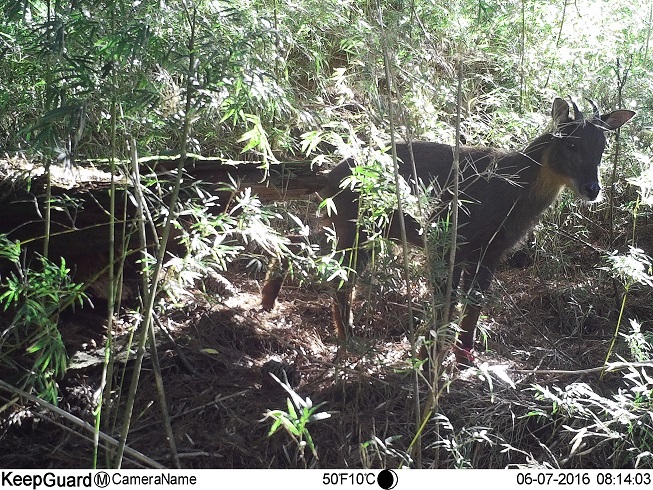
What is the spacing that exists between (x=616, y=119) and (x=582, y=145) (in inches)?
10.8

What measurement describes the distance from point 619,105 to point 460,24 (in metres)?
1.33

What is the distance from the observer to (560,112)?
462 centimetres

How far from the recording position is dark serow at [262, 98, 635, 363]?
460 centimetres

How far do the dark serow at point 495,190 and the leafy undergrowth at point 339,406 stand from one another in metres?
0.45

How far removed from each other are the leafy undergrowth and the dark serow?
1.46 ft

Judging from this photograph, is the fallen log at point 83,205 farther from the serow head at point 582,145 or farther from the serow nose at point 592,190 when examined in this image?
the serow nose at point 592,190

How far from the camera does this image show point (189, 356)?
4.16m

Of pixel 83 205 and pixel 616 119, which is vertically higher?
pixel 616 119

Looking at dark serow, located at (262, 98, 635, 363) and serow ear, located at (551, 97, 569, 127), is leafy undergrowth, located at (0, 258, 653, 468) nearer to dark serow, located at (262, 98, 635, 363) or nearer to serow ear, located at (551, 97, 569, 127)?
dark serow, located at (262, 98, 635, 363)
